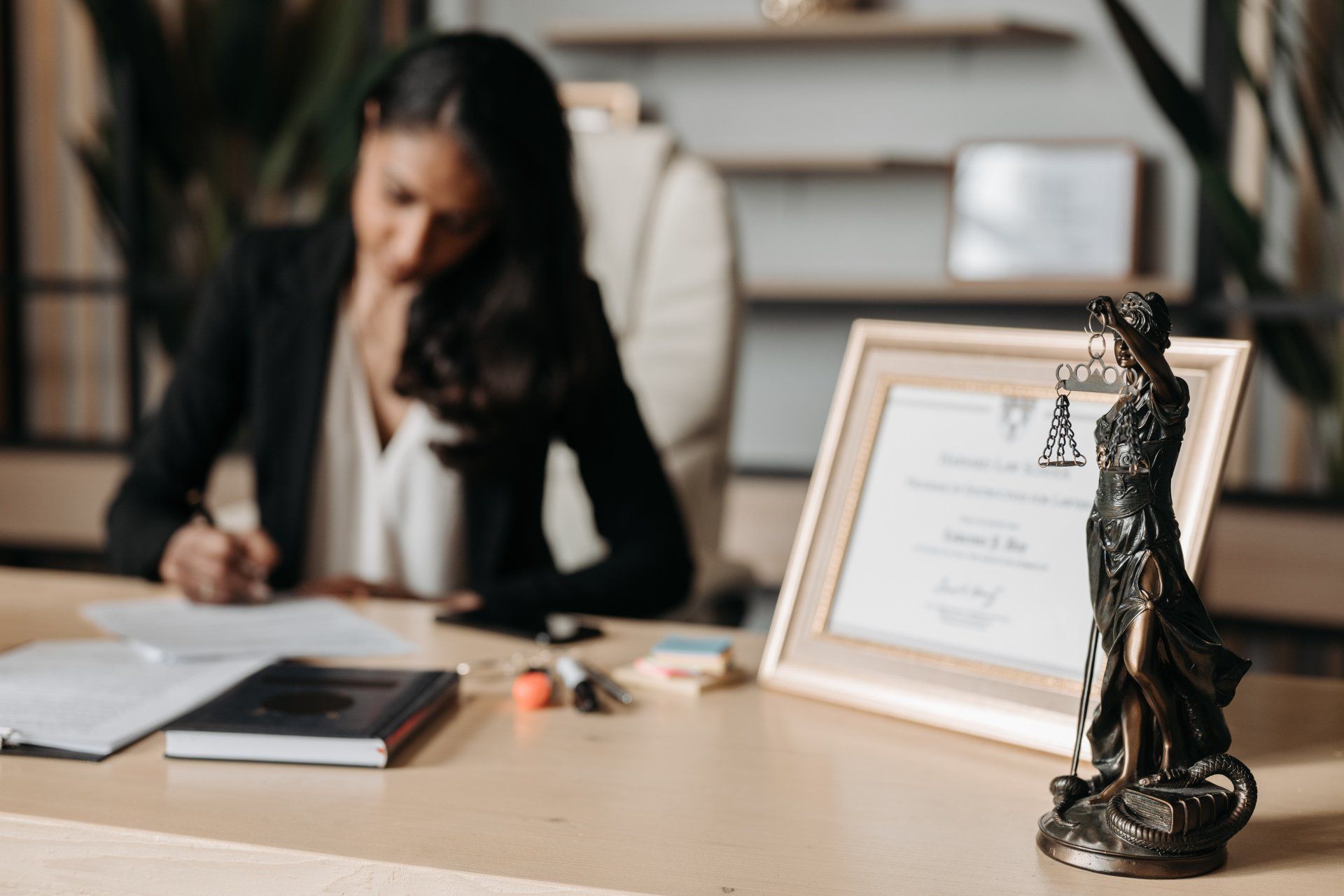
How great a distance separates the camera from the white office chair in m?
1.91

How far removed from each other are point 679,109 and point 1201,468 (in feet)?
9.59

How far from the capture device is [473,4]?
12.0ft

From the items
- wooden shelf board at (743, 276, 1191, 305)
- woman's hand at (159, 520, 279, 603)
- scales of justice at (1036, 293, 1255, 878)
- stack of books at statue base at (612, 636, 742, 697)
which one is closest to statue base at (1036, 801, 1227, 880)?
scales of justice at (1036, 293, 1255, 878)

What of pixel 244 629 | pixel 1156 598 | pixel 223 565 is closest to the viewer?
pixel 1156 598

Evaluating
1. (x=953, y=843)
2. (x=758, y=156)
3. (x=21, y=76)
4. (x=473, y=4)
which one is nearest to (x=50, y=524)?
(x=21, y=76)

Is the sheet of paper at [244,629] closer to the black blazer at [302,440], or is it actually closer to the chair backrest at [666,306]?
the black blazer at [302,440]

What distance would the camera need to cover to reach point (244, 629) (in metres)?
1.06

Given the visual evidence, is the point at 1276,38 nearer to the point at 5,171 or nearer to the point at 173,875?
the point at 173,875

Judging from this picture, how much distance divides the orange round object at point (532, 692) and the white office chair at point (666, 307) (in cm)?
97

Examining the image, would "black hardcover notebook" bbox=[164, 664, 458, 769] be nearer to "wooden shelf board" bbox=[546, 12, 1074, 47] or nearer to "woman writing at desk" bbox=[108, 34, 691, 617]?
"woman writing at desk" bbox=[108, 34, 691, 617]

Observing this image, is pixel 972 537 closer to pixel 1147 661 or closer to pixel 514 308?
pixel 1147 661

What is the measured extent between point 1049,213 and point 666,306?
1568 millimetres

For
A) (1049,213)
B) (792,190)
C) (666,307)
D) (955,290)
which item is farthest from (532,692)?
(792,190)

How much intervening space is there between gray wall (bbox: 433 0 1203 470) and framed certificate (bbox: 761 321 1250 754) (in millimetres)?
2303
